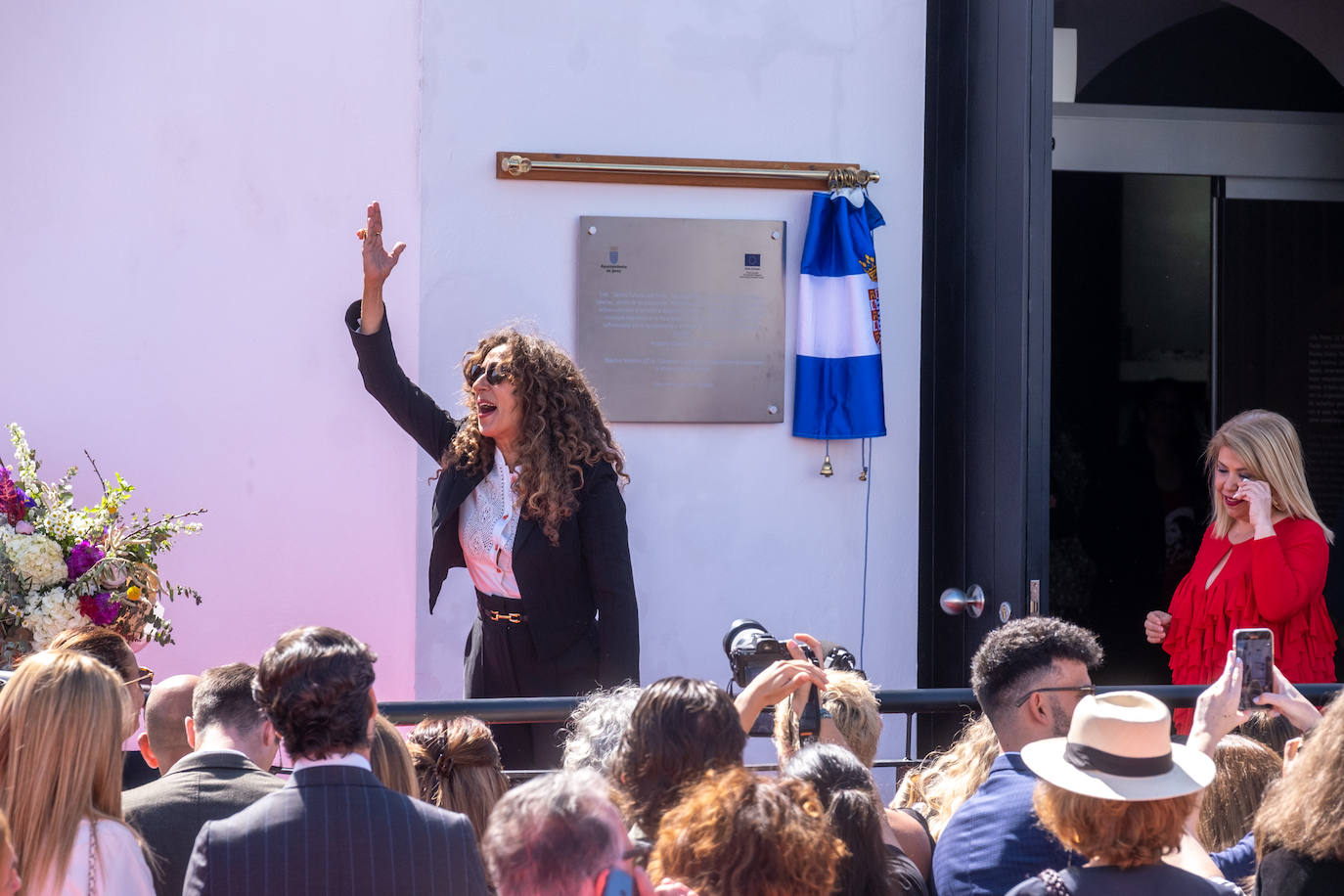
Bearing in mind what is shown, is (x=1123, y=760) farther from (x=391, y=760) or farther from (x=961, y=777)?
(x=391, y=760)

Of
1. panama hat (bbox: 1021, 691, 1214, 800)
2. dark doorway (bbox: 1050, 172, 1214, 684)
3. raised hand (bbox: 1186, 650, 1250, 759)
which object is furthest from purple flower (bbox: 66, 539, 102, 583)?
dark doorway (bbox: 1050, 172, 1214, 684)

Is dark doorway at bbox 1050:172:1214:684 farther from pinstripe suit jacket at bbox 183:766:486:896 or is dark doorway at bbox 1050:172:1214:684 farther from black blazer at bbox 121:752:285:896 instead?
pinstripe suit jacket at bbox 183:766:486:896

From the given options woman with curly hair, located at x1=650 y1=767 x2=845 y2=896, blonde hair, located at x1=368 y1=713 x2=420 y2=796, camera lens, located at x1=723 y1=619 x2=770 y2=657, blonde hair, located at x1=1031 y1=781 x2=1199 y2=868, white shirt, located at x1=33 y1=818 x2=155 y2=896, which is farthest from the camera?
camera lens, located at x1=723 y1=619 x2=770 y2=657

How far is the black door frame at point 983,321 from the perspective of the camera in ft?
13.1

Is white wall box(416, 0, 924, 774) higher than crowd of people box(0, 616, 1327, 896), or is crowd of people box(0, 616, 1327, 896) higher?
white wall box(416, 0, 924, 774)

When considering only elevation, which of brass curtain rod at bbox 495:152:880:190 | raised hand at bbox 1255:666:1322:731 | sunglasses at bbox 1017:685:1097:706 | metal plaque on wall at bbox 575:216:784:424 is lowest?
raised hand at bbox 1255:666:1322:731

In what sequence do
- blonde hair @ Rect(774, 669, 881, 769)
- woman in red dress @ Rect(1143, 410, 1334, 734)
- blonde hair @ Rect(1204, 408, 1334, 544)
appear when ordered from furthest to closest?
blonde hair @ Rect(1204, 408, 1334, 544) < woman in red dress @ Rect(1143, 410, 1334, 734) < blonde hair @ Rect(774, 669, 881, 769)

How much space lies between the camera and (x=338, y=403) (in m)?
4.42

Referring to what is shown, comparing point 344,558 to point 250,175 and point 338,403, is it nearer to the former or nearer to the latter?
point 338,403

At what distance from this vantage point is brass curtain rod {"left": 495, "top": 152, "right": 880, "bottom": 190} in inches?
174

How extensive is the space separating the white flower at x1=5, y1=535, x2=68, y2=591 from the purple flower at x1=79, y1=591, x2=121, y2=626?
0.08m

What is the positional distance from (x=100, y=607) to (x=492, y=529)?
97 centimetres

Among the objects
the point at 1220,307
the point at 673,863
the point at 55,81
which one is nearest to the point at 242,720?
the point at 673,863

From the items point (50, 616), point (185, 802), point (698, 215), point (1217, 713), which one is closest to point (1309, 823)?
point (1217, 713)
